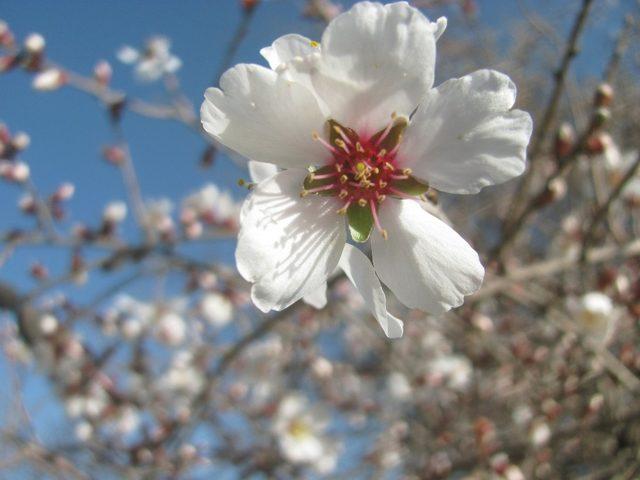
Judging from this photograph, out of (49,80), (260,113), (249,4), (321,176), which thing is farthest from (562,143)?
(49,80)

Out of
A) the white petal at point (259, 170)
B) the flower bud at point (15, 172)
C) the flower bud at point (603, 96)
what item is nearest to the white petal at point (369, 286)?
the white petal at point (259, 170)

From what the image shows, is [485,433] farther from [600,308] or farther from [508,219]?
[508,219]

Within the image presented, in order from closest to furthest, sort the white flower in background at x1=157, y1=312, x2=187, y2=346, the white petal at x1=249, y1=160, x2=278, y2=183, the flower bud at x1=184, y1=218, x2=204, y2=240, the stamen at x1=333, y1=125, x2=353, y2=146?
the stamen at x1=333, y1=125, x2=353, y2=146 → the white petal at x1=249, y1=160, x2=278, y2=183 → the flower bud at x1=184, y1=218, x2=204, y2=240 → the white flower in background at x1=157, y1=312, x2=187, y2=346

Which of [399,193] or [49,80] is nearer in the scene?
[399,193]

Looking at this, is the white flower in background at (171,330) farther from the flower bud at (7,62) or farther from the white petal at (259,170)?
the white petal at (259,170)

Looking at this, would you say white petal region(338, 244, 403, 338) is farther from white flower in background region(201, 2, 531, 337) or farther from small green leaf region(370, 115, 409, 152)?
small green leaf region(370, 115, 409, 152)

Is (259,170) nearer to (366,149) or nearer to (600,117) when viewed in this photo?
(366,149)

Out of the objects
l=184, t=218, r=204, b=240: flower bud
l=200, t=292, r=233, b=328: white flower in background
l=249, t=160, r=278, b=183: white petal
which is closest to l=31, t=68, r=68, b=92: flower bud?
l=184, t=218, r=204, b=240: flower bud
